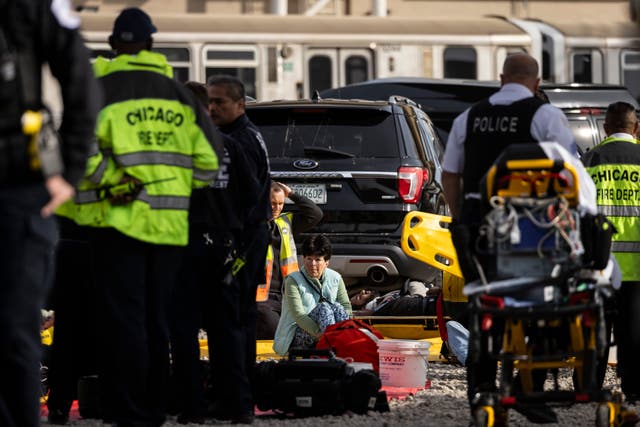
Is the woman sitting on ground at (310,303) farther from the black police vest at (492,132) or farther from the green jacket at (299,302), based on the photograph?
the black police vest at (492,132)

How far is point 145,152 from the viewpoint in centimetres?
740

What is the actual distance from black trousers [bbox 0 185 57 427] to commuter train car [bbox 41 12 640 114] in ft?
61.0

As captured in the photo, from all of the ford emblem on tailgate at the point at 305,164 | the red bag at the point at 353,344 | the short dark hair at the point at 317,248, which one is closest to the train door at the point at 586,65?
the ford emblem on tailgate at the point at 305,164

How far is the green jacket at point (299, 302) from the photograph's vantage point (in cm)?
1087

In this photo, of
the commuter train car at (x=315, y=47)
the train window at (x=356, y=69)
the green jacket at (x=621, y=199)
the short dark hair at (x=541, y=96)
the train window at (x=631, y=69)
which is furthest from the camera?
the train window at (x=631, y=69)

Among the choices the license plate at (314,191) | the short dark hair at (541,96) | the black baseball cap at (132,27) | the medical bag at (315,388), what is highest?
the black baseball cap at (132,27)

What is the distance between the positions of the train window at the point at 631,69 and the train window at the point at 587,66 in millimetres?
370

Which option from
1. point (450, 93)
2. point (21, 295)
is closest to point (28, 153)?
point (21, 295)

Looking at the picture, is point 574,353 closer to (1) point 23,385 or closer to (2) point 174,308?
(2) point 174,308

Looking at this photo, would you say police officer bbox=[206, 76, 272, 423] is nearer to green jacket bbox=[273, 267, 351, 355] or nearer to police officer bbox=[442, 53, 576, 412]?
police officer bbox=[442, 53, 576, 412]

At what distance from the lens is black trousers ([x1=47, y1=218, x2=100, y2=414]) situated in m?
8.30

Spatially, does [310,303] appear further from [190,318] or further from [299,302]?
[190,318]

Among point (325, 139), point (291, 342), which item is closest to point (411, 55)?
point (325, 139)

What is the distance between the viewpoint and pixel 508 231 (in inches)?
285
